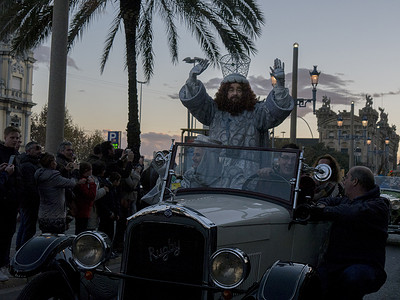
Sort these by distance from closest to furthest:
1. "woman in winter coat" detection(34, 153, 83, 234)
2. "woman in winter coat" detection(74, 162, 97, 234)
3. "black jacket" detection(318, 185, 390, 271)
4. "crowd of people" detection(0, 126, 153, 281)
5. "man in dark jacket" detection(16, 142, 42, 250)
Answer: "black jacket" detection(318, 185, 390, 271)
"crowd of people" detection(0, 126, 153, 281)
"woman in winter coat" detection(34, 153, 83, 234)
"man in dark jacket" detection(16, 142, 42, 250)
"woman in winter coat" detection(74, 162, 97, 234)

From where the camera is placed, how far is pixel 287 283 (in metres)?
3.53

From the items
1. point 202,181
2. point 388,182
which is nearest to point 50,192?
point 202,181

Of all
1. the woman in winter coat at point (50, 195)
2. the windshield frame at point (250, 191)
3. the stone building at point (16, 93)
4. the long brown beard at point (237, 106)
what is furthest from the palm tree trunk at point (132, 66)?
the stone building at point (16, 93)

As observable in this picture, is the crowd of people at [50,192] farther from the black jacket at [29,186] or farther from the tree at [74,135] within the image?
the tree at [74,135]

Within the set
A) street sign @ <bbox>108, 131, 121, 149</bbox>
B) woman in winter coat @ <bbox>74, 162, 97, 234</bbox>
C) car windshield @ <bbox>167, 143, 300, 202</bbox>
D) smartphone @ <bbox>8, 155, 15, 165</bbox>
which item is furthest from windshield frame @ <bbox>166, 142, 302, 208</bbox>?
street sign @ <bbox>108, 131, 121, 149</bbox>

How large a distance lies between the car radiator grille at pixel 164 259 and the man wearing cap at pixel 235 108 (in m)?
2.46

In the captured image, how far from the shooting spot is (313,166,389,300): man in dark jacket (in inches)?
171

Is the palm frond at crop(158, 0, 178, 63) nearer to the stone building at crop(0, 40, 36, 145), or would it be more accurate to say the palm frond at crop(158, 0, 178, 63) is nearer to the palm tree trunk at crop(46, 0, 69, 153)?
the palm tree trunk at crop(46, 0, 69, 153)

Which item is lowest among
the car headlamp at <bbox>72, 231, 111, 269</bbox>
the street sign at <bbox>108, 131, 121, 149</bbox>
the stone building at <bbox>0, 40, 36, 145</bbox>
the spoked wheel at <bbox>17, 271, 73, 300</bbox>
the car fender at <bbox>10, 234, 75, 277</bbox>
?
the spoked wheel at <bbox>17, 271, 73, 300</bbox>

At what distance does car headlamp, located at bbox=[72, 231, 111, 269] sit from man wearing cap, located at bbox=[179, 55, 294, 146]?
2.47 metres

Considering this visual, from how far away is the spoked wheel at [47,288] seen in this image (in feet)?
12.5

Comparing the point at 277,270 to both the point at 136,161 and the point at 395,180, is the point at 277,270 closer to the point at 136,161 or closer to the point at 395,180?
the point at 136,161

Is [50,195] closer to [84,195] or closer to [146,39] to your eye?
[84,195]

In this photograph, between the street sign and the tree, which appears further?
the tree
